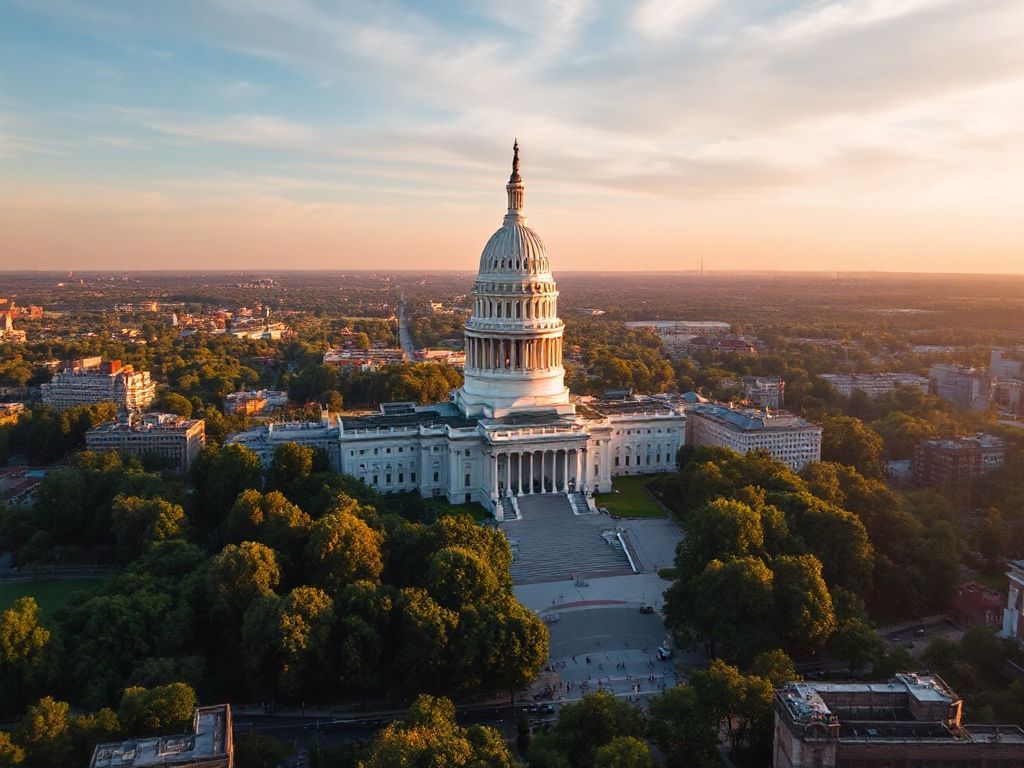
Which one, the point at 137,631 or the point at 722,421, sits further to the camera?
the point at 722,421

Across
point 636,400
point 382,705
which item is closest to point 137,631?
point 382,705

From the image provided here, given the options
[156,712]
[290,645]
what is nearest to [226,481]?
[290,645]

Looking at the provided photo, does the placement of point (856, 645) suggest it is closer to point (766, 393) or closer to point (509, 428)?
point (509, 428)

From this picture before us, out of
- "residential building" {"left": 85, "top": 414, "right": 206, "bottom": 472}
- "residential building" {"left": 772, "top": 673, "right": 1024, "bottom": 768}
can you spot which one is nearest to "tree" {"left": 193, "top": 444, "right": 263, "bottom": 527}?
"residential building" {"left": 85, "top": 414, "right": 206, "bottom": 472}

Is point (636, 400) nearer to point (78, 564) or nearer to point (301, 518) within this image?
point (301, 518)

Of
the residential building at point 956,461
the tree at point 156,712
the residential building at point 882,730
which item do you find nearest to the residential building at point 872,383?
the residential building at point 956,461

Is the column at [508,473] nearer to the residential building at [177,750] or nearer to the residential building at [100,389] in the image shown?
the residential building at [177,750]

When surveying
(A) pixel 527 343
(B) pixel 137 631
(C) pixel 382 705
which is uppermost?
(A) pixel 527 343
